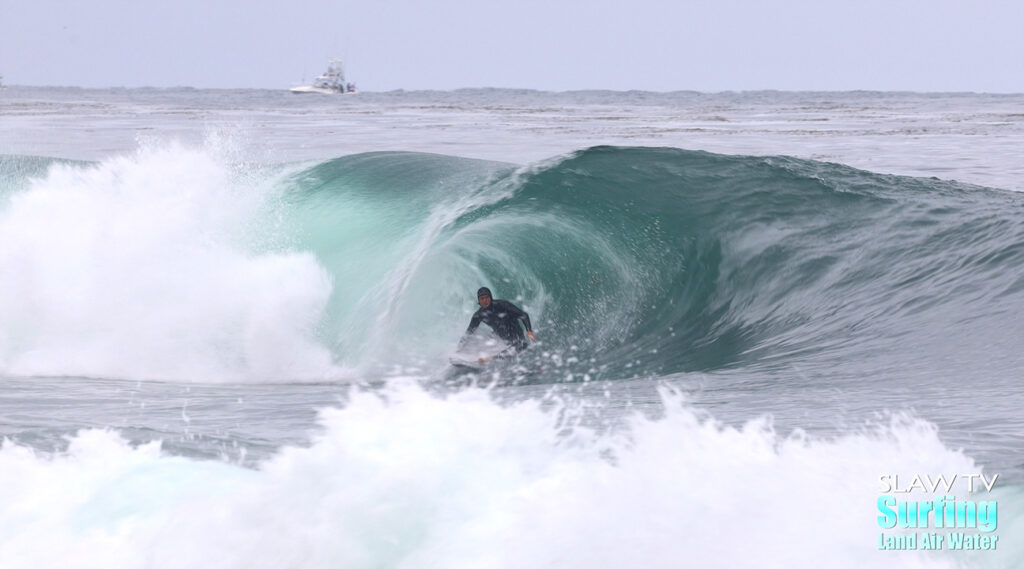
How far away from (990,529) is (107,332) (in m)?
10.6

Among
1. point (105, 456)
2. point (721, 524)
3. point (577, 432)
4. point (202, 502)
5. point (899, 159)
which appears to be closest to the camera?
point (721, 524)

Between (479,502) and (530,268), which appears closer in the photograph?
(479,502)

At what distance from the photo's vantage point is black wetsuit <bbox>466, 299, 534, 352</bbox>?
11352mm

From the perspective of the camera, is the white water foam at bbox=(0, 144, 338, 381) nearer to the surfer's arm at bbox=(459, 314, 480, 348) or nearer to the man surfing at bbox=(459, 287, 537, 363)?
the surfer's arm at bbox=(459, 314, 480, 348)

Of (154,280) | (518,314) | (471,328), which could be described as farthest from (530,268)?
(154,280)

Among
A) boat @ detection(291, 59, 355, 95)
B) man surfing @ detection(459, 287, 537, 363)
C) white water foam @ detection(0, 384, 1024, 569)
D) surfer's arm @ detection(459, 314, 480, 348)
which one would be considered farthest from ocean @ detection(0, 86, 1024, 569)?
boat @ detection(291, 59, 355, 95)

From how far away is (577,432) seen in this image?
22.3 ft

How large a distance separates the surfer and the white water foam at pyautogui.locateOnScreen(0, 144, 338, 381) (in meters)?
1.77

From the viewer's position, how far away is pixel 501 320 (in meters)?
11.4

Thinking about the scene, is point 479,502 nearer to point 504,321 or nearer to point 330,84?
point 504,321

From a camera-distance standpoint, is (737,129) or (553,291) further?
(737,129)

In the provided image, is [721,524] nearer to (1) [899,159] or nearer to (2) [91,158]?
(1) [899,159]

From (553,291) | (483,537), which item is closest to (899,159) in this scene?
(553,291)

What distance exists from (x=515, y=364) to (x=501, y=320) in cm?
50
